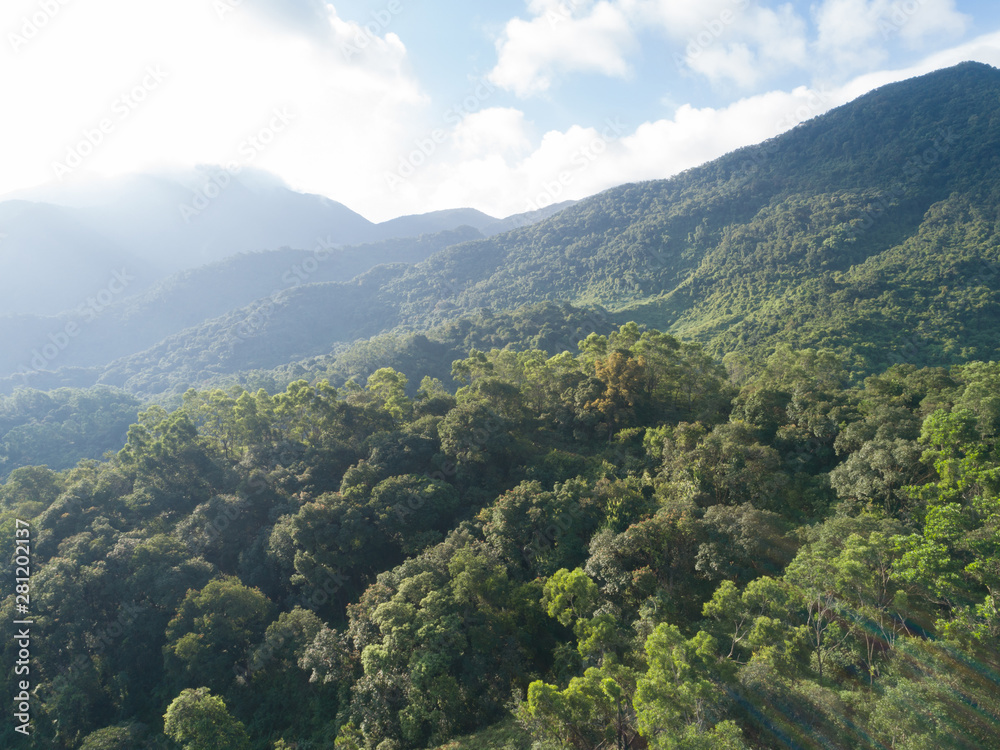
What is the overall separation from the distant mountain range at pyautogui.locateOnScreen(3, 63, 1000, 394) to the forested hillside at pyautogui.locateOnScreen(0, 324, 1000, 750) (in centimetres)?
3142

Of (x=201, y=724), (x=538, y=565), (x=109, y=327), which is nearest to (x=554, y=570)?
(x=538, y=565)

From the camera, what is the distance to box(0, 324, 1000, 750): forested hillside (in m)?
11.7

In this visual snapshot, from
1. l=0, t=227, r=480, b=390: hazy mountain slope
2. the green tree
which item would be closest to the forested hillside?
the green tree

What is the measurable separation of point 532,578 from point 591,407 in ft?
45.2

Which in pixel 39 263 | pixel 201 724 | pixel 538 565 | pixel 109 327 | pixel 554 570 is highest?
pixel 39 263

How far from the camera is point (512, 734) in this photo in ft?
46.4

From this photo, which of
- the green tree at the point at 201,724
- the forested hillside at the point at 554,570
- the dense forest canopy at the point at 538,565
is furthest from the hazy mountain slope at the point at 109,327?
the green tree at the point at 201,724

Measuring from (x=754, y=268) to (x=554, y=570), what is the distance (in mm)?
101090

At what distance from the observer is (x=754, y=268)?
100438 millimetres

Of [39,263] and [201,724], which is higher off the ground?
[39,263]

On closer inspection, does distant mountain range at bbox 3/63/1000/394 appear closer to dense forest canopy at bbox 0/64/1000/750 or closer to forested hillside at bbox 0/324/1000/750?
dense forest canopy at bbox 0/64/1000/750

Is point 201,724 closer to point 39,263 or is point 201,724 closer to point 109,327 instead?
point 109,327

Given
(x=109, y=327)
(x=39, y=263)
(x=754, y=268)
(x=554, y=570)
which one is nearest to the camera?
(x=554, y=570)

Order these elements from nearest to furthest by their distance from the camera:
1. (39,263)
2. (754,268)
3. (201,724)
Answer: (201,724) → (754,268) → (39,263)
